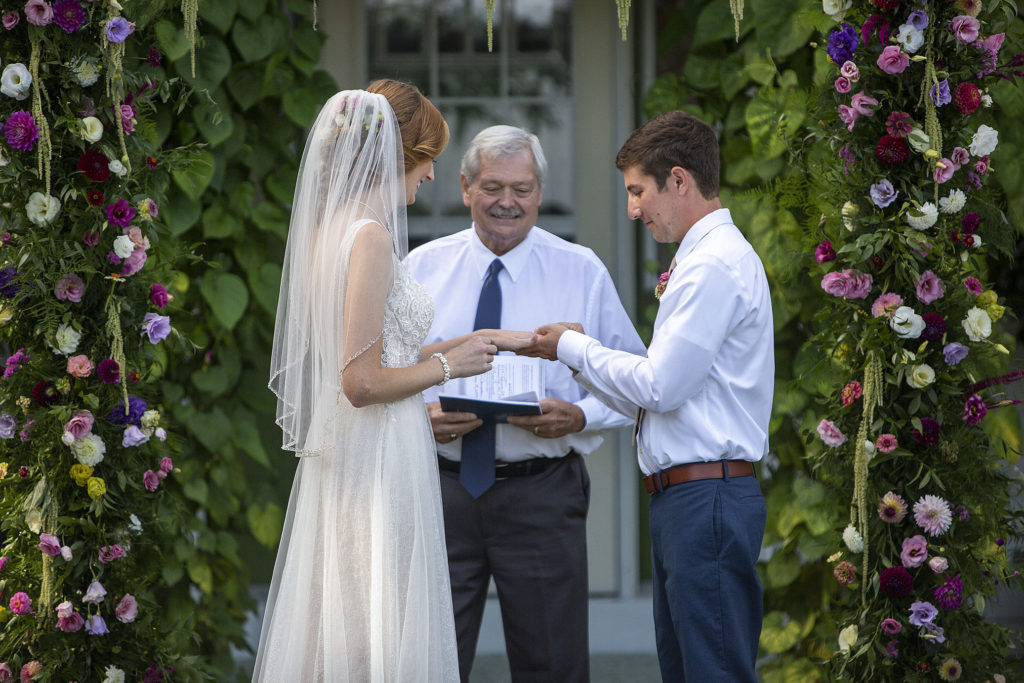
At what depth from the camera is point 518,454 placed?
3.14m

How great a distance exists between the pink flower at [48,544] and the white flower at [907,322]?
2247 mm

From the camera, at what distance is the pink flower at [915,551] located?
291cm

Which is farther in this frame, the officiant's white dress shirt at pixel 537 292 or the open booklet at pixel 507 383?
the officiant's white dress shirt at pixel 537 292

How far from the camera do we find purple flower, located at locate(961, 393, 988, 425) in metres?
2.93

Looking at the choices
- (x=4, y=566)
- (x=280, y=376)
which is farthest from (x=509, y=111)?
(x=4, y=566)

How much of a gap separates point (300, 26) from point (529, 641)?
8.46 feet

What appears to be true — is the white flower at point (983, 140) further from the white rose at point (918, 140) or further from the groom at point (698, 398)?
the groom at point (698, 398)

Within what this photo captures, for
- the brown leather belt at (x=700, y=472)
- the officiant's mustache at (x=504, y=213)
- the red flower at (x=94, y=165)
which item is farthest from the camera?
the officiant's mustache at (x=504, y=213)

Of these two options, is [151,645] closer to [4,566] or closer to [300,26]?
[4,566]

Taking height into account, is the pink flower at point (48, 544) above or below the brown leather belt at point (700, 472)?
below

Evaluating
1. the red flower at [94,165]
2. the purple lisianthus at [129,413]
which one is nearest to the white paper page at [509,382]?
the purple lisianthus at [129,413]

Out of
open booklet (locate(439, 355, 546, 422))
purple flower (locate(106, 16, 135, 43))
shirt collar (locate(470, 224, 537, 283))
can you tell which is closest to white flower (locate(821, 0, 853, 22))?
shirt collar (locate(470, 224, 537, 283))

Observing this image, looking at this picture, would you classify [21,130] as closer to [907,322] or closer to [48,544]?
[48,544]

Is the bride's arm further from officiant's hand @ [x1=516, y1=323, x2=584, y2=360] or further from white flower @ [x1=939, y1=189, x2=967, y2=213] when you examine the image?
white flower @ [x1=939, y1=189, x2=967, y2=213]
